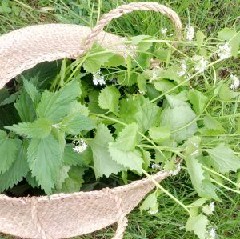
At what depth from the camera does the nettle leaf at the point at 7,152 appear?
104 cm

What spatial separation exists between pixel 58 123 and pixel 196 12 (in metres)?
0.75

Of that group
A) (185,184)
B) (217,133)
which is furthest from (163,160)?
(185,184)

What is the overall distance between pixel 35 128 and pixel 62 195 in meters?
0.16

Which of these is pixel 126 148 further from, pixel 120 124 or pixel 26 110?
pixel 26 110

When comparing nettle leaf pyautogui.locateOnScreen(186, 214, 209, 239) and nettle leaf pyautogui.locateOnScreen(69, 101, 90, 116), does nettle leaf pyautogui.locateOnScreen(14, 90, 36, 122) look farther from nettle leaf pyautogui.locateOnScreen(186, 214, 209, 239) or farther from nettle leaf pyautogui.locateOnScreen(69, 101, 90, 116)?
nettle leaf pyautogui.locateOnScreen(186, 214, 209, 239)

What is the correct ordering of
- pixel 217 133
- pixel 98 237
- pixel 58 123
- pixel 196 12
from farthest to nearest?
1. pixel 196 12
2. pixel 98 237
3. pixel 217 133
4. pixel 58 123

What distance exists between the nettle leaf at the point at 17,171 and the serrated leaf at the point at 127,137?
17 centimetres

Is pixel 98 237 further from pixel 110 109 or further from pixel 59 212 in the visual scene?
pixel 110 109

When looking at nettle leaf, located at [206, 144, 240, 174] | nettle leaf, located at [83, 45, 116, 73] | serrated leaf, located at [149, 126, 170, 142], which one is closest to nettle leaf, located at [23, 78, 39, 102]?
nettle leaf, located at [83, 45, 116, 73]

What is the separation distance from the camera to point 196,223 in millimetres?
1114

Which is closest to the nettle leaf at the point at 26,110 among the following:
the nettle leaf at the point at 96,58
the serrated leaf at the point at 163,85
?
the nettle leaf at the point at 96,58

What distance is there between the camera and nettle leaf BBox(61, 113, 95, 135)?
1006 mm

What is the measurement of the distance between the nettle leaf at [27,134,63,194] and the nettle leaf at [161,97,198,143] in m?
0.24

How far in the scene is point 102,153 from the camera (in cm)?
110
